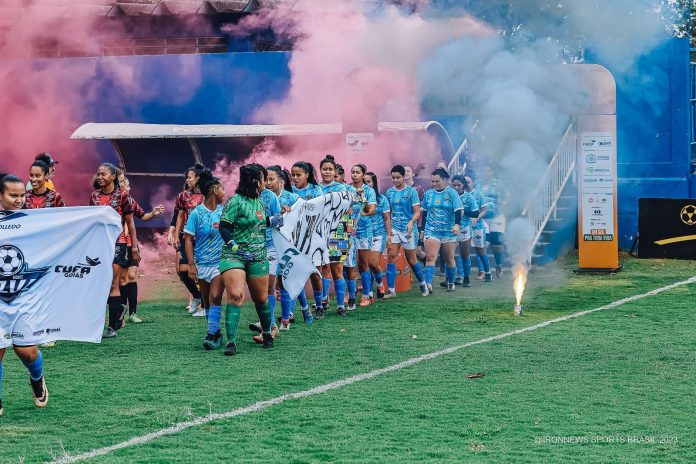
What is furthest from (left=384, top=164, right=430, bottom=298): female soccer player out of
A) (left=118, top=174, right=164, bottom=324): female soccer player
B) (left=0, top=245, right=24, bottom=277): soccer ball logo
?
(left=0, top=245, right=24, bottom=277): soccer ball logo

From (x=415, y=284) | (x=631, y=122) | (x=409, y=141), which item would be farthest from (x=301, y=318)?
(x=631, y=122)

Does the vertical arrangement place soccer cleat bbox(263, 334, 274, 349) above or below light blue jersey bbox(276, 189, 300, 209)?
below

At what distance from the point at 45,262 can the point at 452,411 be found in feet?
10.0

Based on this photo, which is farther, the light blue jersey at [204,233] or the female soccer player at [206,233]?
the light blue jersey at [204,233]

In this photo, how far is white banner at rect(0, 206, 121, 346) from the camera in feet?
24.5

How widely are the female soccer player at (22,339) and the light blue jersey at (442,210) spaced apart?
8.53m

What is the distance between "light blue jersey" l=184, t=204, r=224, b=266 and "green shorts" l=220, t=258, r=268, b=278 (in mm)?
1188

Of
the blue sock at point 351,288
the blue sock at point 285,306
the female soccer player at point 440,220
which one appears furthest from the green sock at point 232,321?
the female soccer player at point 440,220

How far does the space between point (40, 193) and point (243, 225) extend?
2.13m

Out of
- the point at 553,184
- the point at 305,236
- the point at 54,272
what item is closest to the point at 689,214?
the point at 553,184

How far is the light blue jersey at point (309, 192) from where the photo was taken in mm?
12516

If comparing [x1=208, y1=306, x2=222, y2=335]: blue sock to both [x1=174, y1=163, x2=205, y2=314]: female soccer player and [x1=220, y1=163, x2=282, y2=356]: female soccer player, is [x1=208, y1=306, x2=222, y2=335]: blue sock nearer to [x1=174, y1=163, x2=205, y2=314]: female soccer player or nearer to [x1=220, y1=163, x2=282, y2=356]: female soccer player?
[x1=220, y1=163, x2=282, y2=356]: female soccer player

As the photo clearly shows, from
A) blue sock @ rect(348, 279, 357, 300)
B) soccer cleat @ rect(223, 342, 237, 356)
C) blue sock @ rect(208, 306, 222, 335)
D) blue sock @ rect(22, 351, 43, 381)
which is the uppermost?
blue sock @ rect(348, 279, 357, 300)

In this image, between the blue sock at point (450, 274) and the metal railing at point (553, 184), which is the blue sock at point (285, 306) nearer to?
the blue sock at point (450, 274)
